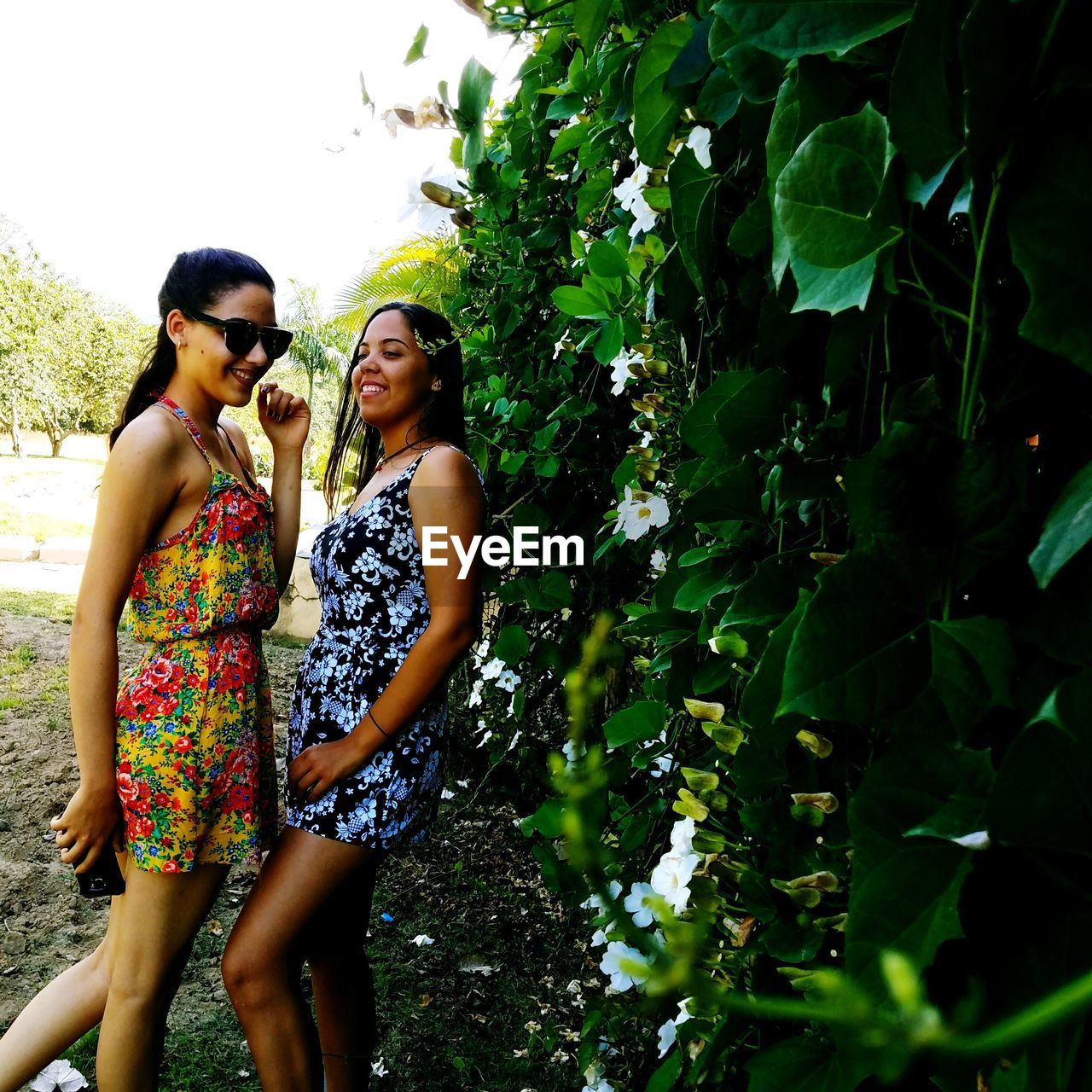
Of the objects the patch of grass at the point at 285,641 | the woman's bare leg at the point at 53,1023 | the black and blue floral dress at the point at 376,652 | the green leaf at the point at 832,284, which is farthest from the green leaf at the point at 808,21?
the patch of grass at the point at 285,641

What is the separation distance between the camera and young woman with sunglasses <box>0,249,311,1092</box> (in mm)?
1654

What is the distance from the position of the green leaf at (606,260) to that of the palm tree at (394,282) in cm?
339

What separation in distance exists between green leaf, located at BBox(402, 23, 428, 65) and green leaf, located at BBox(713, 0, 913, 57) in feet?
2.02

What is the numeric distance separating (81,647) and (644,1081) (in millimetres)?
1247

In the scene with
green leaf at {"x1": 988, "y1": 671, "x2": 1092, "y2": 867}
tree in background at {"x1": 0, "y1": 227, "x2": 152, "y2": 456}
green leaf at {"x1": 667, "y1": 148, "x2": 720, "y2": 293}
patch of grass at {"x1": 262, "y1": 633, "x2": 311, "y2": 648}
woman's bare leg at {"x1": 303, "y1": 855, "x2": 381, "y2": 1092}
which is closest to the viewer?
green leaf at {"x1": 988, "y1": 671, "x2": 1092, "y2": 867}

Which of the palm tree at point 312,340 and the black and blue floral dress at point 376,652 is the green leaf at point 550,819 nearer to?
the black and blue floral dress at point 376,652

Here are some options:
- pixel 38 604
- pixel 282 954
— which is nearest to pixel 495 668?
pixel 282 954

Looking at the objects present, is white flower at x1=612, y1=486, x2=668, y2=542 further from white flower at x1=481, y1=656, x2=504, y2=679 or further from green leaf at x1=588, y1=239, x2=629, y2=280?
white flower at x1=481, y1=656, x2=504, y2=679

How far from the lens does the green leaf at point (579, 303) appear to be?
1218 mm

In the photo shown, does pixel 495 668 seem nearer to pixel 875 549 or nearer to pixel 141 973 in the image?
pixel 141 973

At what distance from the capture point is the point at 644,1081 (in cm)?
135

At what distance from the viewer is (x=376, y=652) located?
1.89m

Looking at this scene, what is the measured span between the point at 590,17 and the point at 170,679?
57.7 inches

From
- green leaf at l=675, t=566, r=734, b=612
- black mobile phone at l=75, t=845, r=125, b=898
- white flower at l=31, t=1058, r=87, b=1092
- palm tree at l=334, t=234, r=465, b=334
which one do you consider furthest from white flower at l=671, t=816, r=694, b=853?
palm tree at l=334, t=234, r=465, b=334
